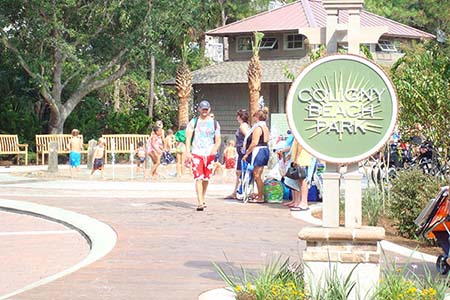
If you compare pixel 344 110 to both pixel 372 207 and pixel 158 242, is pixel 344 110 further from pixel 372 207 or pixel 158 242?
pixel 372 207

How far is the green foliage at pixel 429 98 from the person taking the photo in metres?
14.6

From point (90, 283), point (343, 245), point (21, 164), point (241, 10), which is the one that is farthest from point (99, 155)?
point (241, 10)

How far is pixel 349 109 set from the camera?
8.32 m

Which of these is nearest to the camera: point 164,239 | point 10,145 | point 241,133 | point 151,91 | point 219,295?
point 219,295

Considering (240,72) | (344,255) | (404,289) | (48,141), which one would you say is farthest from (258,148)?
(240,72)

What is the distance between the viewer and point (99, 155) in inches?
1046

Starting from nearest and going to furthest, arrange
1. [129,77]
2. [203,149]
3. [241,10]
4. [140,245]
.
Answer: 1. [140,245]
2. [203,149]
3. [129,77]
4. [241,10]

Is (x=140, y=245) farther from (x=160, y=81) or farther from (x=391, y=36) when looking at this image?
(x=160, y=81)

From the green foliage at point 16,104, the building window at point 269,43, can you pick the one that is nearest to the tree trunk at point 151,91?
the green foliage at point 16,104

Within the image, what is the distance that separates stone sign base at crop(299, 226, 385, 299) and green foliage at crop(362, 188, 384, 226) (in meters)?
6.24

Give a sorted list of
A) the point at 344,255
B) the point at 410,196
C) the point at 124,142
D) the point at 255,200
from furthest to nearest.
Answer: the point at 124,142, the point at 255,200, the point at 410,196, the point at 344,255

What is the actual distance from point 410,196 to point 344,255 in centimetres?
581

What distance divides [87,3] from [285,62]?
32.8ft

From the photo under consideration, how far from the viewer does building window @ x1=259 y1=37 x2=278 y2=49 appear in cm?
4334
